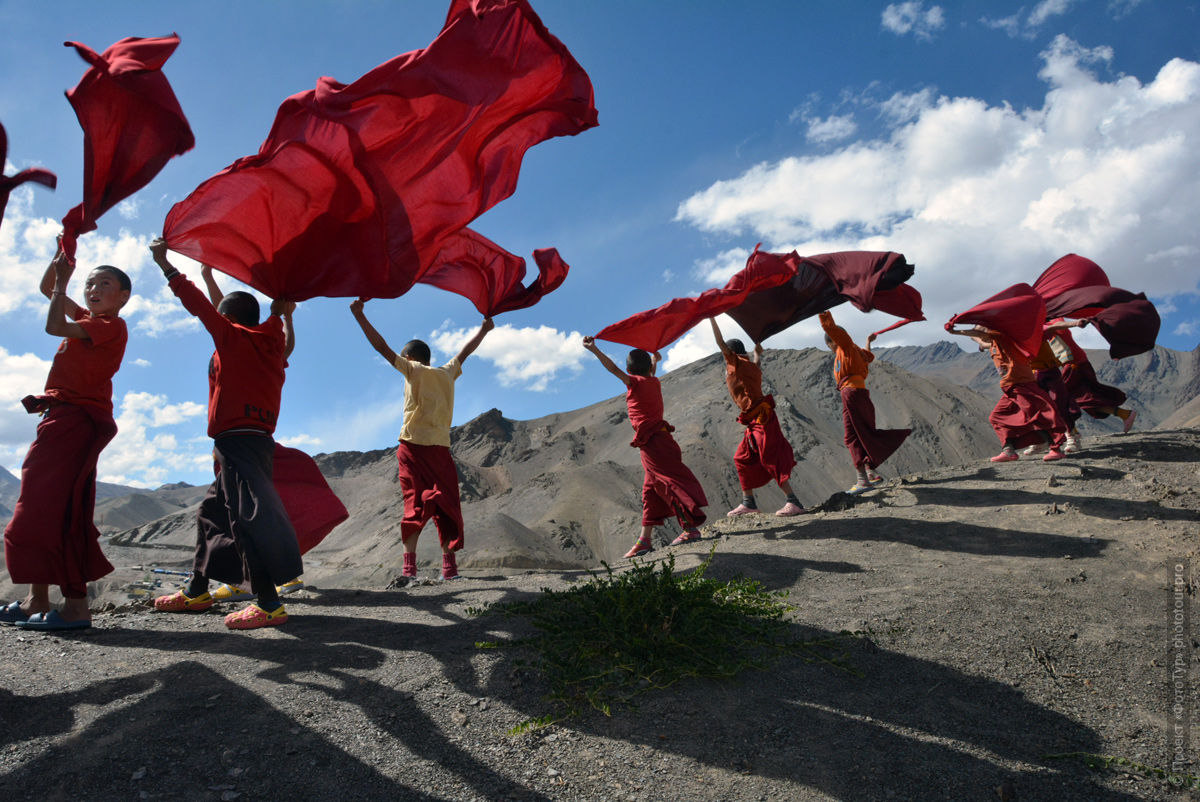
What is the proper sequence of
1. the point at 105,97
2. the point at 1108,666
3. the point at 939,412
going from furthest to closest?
the point at 939,412, the point at 105,97, the point at 1108,666

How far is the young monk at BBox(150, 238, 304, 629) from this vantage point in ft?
11.1

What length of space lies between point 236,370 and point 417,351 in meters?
2.06

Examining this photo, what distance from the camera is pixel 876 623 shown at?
11.0 ft

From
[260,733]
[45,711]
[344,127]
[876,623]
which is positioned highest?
[344,127]

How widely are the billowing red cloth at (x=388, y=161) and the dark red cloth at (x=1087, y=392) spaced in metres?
8.26

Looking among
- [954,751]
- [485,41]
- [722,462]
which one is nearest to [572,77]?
[485,41]

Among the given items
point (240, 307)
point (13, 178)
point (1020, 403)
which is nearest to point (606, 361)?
point (240, 307)

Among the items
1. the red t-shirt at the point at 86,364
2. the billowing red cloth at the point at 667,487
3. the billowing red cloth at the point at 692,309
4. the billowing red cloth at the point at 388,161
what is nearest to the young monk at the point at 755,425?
the billowing red cloth at the point at 692,309

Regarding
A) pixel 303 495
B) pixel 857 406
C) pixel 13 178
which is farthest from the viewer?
pixel 857 406

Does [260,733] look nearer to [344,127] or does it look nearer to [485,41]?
[344,127]

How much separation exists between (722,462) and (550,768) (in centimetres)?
1931

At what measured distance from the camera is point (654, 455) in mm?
→ 6500

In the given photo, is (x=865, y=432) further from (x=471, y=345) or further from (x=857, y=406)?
(x=471, y=345)

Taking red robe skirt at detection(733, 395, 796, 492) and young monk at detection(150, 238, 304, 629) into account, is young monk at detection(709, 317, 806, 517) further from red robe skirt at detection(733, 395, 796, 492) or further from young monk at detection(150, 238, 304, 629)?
young monk at detection(150, 238, 304, 629)
